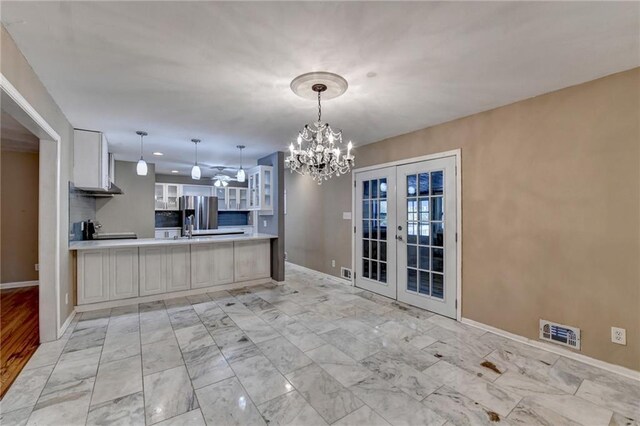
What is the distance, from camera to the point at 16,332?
3076 mm

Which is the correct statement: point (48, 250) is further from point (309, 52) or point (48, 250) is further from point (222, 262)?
point (309, 52)

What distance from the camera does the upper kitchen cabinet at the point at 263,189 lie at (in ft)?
17.3

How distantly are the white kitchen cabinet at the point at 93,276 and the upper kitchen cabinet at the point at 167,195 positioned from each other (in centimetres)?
416

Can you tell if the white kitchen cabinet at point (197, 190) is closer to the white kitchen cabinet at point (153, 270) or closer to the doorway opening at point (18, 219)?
the doorway opening at point (18, 219)

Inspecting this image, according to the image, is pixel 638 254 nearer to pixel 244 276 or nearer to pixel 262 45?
pixel 262 45

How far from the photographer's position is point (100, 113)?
3.24 metres

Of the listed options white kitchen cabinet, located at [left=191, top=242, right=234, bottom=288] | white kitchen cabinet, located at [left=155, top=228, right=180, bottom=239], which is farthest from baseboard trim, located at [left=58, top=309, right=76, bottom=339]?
white kitchen cabinet, located at [left=155, top=228, right=180, bottom=239]

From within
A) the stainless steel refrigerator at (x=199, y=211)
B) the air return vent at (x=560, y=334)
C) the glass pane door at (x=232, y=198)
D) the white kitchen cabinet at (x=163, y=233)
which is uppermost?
the glass pane door at (x=232, y=198)

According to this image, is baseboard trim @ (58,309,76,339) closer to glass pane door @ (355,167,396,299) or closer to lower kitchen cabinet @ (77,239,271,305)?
lower kitchen cabinet @ (77,239,271,305)

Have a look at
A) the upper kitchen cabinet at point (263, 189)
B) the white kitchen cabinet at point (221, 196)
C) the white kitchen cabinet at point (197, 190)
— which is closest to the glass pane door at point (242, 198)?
the white kitchen cabinet at point (221, 196)

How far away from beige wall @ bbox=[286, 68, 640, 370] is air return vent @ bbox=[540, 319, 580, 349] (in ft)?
0.18

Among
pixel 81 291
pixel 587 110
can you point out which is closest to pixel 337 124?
pixel 587 110

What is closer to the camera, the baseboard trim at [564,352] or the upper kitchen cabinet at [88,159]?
the baseboard trim at [564,352]

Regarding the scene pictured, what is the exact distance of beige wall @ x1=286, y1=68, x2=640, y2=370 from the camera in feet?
7.57
